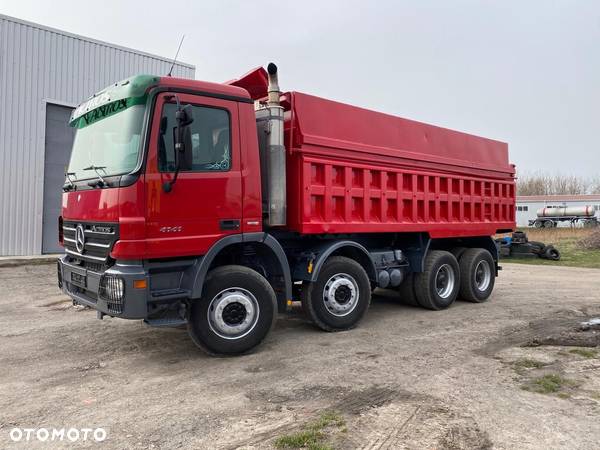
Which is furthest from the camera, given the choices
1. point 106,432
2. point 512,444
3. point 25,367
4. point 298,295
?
point 298,295

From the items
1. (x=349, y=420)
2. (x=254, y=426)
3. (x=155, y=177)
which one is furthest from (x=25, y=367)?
(x=349, y=420)

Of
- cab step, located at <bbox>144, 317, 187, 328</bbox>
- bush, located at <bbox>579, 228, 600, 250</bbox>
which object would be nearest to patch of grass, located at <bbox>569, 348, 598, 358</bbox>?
cab step, located at <bbox>144, 317, 187, 328</bbox>

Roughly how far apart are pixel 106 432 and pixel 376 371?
256 cm

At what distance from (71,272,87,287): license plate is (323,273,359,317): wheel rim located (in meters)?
2.87

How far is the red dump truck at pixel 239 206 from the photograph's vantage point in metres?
4.67

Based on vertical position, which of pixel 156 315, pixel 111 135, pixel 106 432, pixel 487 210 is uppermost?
pixel 111 135

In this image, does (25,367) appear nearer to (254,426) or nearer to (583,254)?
(254,426)

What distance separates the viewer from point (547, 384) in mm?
4324

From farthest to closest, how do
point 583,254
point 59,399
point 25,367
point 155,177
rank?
1. point 583,254
2. point 25,367
3. point 155,177
4. point 59,399

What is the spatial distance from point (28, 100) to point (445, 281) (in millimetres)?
11704

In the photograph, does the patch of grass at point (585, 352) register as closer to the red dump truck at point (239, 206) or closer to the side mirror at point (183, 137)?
the red dump truck at point (239, 206)

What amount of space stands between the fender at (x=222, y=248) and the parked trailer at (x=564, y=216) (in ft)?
176

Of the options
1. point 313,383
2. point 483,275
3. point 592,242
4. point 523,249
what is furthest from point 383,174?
point 592,242

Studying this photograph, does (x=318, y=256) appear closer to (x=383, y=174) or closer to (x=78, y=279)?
(x=383, y=174)
